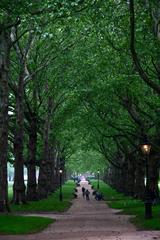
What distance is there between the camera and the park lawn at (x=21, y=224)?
902 inches

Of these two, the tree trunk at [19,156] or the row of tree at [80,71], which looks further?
the tree trunk at [19,156]

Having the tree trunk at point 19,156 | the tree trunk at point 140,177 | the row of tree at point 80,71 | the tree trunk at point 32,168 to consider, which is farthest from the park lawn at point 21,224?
the tree trunk at point 140,177

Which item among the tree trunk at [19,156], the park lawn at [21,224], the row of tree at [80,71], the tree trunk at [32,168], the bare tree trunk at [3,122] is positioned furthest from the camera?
the tree trunk at [32,168]

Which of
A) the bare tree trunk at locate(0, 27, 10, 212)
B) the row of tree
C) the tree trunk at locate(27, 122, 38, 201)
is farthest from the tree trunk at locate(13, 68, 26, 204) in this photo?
the bare tree trunk at locate(0, 27, 10, 212)

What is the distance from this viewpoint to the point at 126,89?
3588 centimetres

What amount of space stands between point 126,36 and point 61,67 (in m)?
15.4

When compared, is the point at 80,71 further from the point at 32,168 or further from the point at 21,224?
the point at 21,224

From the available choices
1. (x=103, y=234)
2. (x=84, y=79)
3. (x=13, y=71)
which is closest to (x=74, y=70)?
(x=84, y=79)

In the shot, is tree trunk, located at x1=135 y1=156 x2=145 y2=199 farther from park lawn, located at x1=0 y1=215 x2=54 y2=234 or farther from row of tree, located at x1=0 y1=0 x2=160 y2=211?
park lawn, located at x1=0 y1=215 x2=54 y2=234

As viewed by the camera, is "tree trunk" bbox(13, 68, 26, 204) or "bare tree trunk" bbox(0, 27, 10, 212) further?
"tree trunk" bbox(13, 68, 26, 204)

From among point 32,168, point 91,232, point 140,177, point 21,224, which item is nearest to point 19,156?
point 32,168

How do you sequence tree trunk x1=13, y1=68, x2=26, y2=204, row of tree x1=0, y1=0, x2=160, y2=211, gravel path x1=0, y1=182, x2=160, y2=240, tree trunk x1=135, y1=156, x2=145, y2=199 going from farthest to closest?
tree trunk x1=135, y1=156, x2=145, y2=199 < tree trunk x1=13, y1=68, x2=26, y2=204 < row of tree x1=0, y1=0, x2=160, y2=211 < gravel path x1=0, y1=182, x2=160, y2=240

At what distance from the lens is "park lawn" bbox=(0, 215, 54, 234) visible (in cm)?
2292

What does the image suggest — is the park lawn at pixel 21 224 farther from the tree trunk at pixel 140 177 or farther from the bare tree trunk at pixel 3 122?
the tree trunk at pixel 140 177
